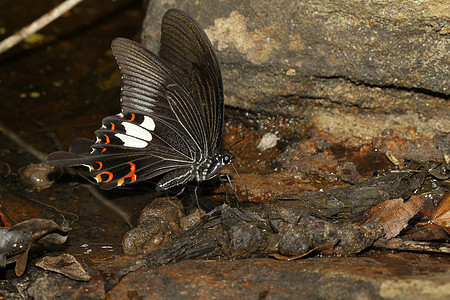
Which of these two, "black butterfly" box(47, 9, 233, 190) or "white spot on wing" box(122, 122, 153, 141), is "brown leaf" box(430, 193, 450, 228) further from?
"white spot on wing" box(122, 122, 153, 141)

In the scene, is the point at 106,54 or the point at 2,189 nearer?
the point at 2,189

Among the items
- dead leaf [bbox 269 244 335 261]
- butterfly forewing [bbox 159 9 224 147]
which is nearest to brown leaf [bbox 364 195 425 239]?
dead leaf [bbox 269 244 335 261]

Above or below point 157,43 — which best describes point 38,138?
below

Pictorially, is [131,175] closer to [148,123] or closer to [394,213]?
[148,123]

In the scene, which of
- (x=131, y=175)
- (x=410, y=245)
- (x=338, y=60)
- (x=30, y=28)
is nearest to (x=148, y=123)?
(x=131, y=175)

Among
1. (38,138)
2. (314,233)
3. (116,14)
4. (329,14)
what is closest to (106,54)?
(116,14)

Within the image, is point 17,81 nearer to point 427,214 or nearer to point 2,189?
point 2,189

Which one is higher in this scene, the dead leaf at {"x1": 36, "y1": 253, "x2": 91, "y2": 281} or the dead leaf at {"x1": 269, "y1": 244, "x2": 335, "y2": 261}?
the dead leaf at {"x1": 36, "y1": 253, "x2": 91, "y2": 281}
